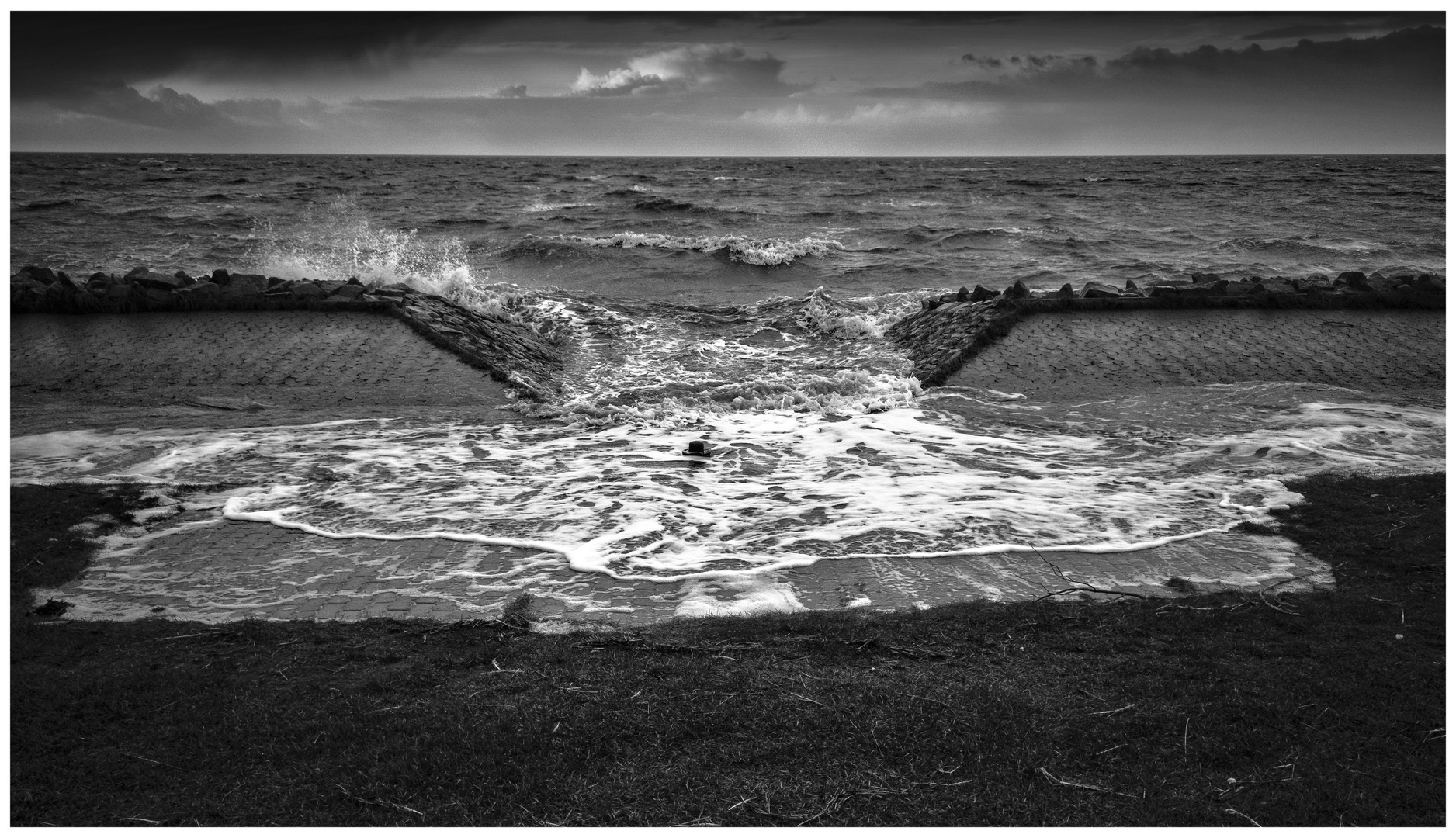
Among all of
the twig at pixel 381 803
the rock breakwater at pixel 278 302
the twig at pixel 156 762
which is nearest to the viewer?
the twig at pixel 381 803

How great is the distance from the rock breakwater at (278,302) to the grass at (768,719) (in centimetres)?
727

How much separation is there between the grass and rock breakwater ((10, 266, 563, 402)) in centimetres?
727

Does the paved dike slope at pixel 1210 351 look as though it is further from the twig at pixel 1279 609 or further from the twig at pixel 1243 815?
the twig at pixel 1243 815

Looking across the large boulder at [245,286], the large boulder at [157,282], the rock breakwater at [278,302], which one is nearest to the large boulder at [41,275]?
the rock breakwater at [278,302]

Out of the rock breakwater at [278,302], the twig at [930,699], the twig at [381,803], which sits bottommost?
the twig at [381,803]

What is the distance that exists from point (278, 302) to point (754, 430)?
7186 millimetres

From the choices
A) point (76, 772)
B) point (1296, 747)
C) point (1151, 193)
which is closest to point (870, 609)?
point (1296, 747)

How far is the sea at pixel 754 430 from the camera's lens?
19.3ft

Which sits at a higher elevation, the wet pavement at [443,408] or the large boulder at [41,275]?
the large boulder at [41,275]

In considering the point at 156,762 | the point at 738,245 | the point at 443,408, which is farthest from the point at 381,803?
the point at 738,245

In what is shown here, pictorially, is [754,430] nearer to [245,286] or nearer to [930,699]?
[930,699]

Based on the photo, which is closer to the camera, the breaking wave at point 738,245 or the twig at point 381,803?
the twig at point 381,803

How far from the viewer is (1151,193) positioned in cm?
4397

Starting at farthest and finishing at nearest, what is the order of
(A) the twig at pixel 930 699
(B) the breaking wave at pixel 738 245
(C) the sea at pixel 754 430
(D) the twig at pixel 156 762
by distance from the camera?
(B) the breaking wave at pixel 738 245
(C) the sea at pixel 754 430
(A) the twig at pixel 930 699
(D) the twig at pixel 156 762
